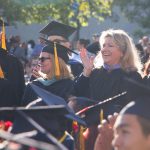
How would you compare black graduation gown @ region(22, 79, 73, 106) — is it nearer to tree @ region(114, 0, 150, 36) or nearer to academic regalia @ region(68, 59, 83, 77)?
academic regalia @ region(68, 59, 83, 77)

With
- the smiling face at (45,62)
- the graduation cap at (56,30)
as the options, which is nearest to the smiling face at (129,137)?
the smiling face at (45,62)

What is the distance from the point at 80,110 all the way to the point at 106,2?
87.3ft

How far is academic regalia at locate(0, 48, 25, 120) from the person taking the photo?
825 cm

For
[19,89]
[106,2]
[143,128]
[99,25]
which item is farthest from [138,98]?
[99,25]

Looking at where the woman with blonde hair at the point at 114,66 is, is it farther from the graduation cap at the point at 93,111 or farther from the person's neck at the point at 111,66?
the graduation cap at the point at 93,111

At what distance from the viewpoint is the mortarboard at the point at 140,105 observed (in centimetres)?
458

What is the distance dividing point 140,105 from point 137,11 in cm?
3260

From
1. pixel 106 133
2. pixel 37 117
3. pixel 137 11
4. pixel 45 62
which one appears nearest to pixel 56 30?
pixel 45 62

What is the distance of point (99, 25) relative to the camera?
4872 cm

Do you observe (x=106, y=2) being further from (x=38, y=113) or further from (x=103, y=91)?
(x=38, y=113)

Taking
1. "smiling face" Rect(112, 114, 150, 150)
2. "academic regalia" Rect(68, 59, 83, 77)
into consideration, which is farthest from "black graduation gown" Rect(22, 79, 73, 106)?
"smiling face" Rect(112, 114, 150, 150)

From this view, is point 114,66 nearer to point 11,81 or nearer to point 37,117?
point 11,81

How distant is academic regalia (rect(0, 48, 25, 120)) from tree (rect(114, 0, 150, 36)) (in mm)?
27333

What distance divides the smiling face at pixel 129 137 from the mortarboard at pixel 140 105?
0.30 ft
